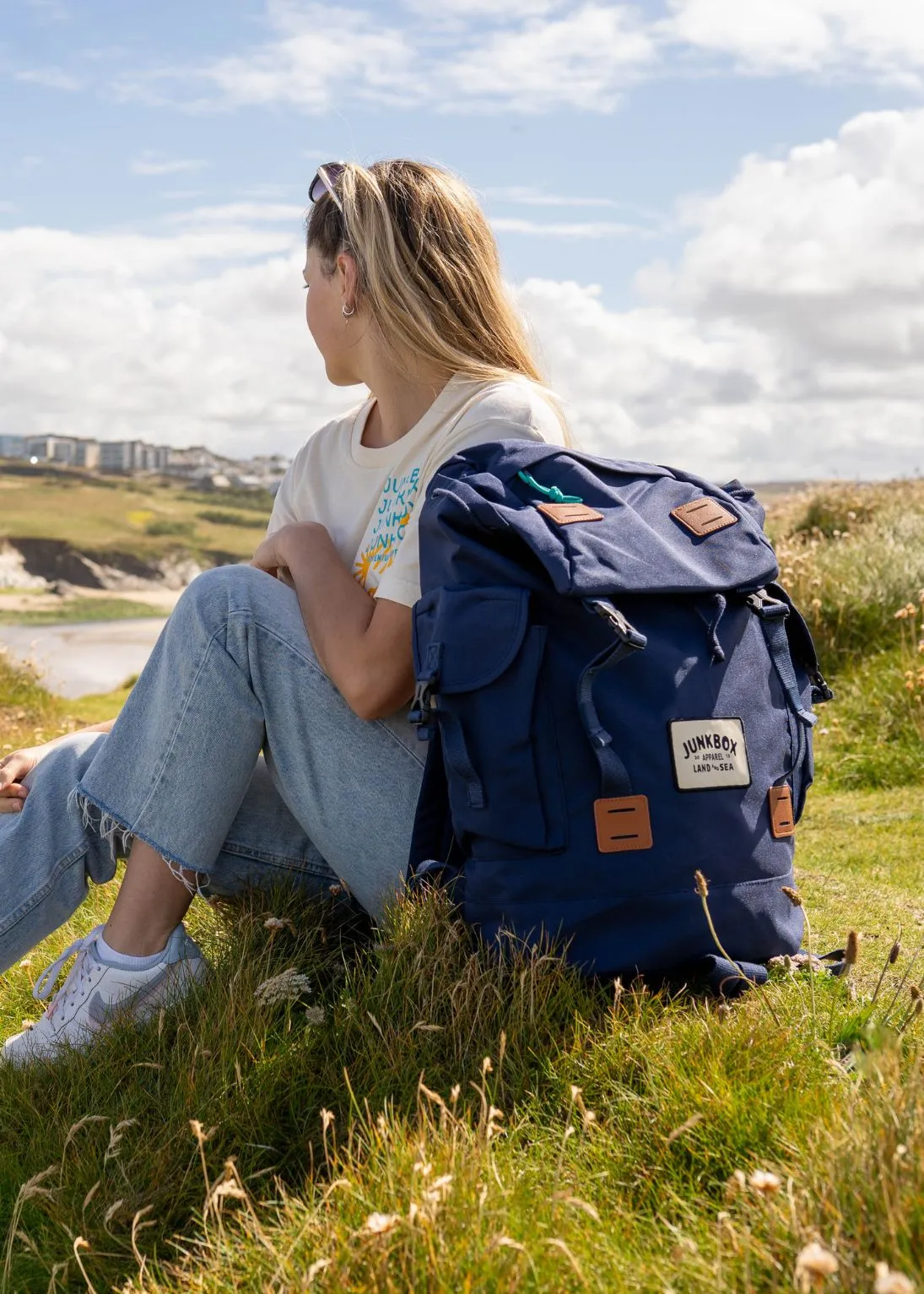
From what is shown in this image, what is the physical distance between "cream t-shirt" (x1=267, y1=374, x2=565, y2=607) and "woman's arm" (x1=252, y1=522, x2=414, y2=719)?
0.07m

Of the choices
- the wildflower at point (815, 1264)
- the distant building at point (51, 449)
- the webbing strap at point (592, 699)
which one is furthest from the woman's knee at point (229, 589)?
the distant building at point (51, 449)

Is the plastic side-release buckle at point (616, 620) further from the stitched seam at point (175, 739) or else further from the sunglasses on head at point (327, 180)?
the sunglasses on head at point (327, 180)

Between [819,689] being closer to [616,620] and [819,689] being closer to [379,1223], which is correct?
[616,620]

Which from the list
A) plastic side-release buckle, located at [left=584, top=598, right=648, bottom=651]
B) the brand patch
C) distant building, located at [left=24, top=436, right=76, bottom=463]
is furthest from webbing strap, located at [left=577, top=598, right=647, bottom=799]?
distant building, located at [left=24, top=436, right=76, bottom=463]

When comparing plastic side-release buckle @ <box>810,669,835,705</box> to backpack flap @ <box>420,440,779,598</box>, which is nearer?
backpack flap @ <box>420,440,779,598</box>

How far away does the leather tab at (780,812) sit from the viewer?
2.33m

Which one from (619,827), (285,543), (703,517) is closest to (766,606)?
(703,517)

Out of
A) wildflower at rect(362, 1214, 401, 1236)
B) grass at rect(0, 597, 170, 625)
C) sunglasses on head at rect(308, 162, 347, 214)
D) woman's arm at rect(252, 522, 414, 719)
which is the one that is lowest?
grass at rect(0, 597, 170, 625)

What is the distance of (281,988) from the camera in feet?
7.73

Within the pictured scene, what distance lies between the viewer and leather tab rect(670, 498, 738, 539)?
2400 millimetres

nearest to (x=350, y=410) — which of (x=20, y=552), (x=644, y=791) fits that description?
(x=644, y=791)

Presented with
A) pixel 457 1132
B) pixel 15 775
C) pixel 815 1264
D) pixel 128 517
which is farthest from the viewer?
pixel 128 517

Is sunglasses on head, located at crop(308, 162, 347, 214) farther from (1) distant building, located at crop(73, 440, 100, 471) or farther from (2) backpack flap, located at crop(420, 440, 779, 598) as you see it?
(1) distant building, located at crop(73, 440, 100, 471)

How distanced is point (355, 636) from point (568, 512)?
0.53m
